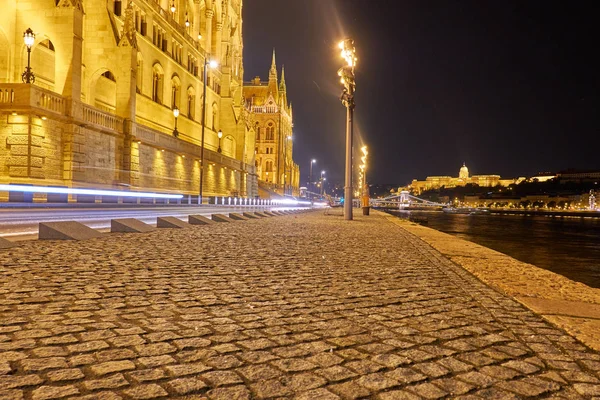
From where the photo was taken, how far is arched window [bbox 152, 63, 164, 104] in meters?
38.4

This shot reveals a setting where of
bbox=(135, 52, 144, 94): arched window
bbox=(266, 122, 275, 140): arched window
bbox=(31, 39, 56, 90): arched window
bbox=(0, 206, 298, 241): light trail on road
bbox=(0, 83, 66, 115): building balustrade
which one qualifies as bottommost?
bbox=(0, 206, 298, 241): light trail on road

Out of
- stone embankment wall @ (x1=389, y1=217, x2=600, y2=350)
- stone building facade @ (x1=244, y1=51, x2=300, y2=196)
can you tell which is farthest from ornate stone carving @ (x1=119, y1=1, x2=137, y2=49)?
stone building facade @ (x1=244, y1=51, x2=300, y2=196)

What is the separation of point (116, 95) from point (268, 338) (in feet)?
98.1

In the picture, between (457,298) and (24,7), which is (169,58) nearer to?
(24,7)

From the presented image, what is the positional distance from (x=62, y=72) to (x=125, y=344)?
24.1m

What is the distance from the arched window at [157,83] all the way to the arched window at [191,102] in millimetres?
7040

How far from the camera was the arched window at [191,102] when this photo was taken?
154 feet

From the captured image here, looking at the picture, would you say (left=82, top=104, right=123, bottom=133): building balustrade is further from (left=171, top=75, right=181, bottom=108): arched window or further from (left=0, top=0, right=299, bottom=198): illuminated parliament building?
(left=171, top=75, right=181, bottom=108): arched window

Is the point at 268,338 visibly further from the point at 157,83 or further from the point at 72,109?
the point at 157,83

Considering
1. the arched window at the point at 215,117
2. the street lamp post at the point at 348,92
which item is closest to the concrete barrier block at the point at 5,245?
the street lamp post at the point at 348,92

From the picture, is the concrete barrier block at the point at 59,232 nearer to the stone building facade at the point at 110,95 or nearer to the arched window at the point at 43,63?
the stone building facade at the point at 110,95

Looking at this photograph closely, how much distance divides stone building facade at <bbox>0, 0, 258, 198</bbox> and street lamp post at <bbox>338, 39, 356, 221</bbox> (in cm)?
1342

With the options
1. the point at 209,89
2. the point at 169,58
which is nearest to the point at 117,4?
the point at 169,58

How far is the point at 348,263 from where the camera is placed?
7309 millimetres
